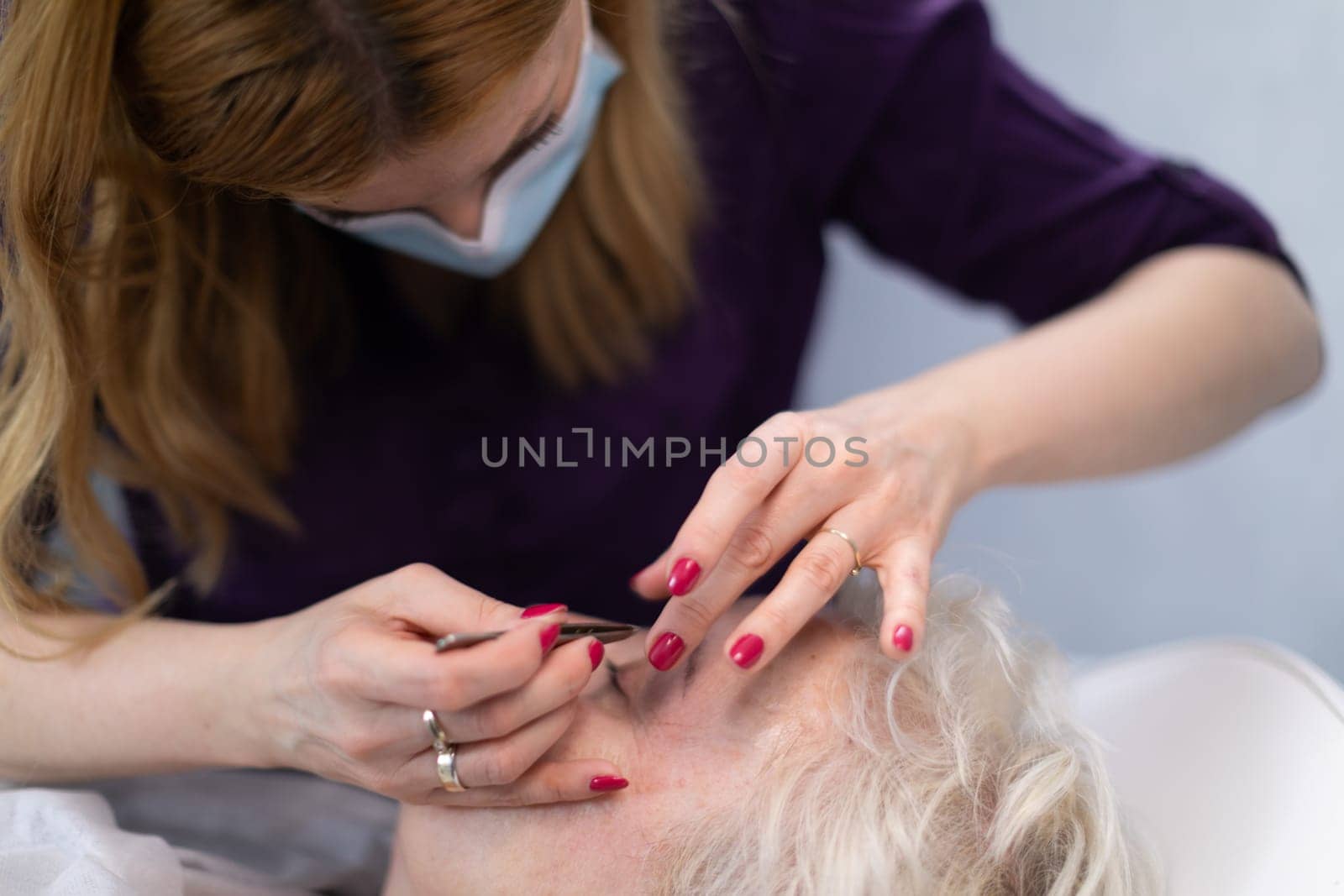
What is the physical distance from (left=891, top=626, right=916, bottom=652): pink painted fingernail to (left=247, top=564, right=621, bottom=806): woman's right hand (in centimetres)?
20

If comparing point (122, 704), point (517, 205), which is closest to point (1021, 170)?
point (517, 205)

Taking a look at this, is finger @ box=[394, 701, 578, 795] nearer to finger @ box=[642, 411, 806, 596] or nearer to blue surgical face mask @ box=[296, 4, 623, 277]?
finger @ box=[642, 411, 806, 596]

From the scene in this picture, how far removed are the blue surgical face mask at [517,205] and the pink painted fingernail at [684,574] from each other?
1.16ft

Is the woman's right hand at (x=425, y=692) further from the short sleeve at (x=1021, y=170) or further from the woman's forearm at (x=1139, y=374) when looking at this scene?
the short sleeve at (x=1021, y=170)

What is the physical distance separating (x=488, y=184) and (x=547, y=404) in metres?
0.37

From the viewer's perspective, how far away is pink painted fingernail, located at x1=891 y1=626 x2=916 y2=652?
0.73 metres

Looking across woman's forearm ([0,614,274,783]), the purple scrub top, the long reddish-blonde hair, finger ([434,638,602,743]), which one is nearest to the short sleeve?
the purple scrub top

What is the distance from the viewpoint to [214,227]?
985 millimetres

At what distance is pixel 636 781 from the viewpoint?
0.78m

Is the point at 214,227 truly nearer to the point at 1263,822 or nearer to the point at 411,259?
the point at 411,259

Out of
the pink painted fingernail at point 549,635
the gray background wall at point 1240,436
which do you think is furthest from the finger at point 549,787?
the gray background wall at point 1240,436

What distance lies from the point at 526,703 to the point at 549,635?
46mm

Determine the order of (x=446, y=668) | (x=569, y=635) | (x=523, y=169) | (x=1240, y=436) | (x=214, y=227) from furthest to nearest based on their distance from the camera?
(x=1240, y=436) < (x=214, y=227) < (x=523, y=169) < (x=569, y=635) < (x=446, y=668)

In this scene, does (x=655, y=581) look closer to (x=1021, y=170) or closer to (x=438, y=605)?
(x=438, y=605)
